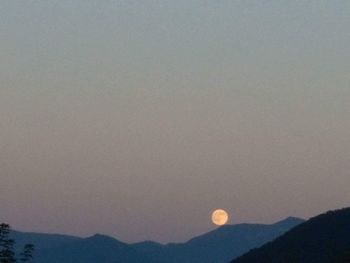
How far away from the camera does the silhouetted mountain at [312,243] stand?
438ft

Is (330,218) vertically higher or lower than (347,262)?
higher

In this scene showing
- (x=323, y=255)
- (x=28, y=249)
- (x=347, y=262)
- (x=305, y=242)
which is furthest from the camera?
(x=305, y=242)

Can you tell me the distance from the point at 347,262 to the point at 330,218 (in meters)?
56.7

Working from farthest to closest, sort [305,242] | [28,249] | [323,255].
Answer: [305,242] < [323,255] < [28,249]

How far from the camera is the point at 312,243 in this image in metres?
140

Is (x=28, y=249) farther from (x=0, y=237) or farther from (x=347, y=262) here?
(x=347, y=262)

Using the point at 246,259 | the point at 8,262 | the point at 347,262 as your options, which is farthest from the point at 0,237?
the point at 246,259

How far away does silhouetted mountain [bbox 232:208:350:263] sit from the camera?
13338 cm

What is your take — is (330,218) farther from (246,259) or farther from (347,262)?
(347,262)

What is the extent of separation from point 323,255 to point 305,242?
12778mm

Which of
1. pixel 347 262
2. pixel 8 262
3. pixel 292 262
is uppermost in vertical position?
pixel 292 262

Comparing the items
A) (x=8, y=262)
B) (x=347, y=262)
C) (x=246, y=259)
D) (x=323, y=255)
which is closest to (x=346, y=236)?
(x=323, y=255)

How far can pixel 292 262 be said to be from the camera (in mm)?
134125

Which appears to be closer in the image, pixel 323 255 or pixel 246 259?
pixel 323 255
